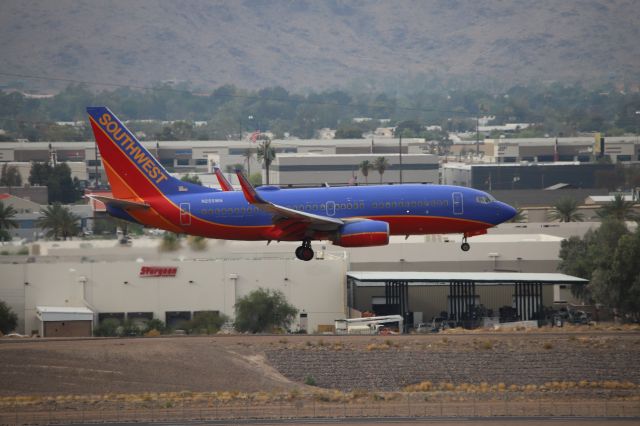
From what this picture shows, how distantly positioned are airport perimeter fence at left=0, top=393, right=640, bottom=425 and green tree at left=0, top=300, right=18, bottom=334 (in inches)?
1165

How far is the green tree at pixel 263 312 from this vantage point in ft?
303

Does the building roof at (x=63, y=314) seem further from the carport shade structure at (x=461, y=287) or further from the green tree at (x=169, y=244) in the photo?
the carport shade structure at (x=461, y=287)

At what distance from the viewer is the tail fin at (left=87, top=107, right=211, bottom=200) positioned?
7706 cm

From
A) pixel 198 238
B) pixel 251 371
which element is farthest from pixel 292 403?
pixel 198 238

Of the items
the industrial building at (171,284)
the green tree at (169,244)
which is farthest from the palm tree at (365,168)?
the green tree at (169,244)

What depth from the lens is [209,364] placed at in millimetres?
68625

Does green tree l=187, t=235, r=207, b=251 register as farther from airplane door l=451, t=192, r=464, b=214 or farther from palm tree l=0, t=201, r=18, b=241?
palm tree l=0, t=201, r=18, b=241

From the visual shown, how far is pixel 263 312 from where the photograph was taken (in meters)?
92.8

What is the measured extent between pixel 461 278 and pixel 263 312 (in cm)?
1424

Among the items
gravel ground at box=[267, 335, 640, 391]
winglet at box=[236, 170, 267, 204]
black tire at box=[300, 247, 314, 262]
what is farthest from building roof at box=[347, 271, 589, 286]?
winglet at box=[236, 170, 267, 204]

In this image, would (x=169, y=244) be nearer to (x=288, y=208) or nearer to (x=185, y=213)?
(x=185, y=213)

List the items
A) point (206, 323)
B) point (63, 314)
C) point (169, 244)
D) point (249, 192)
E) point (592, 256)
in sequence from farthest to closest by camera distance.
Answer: point (592, 256), point (206, 323), point (63, 314), point (169, 244), point (249, 192)

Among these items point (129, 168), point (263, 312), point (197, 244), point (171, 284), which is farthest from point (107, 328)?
point (129, 168)

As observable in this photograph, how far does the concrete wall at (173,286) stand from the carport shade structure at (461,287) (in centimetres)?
262
